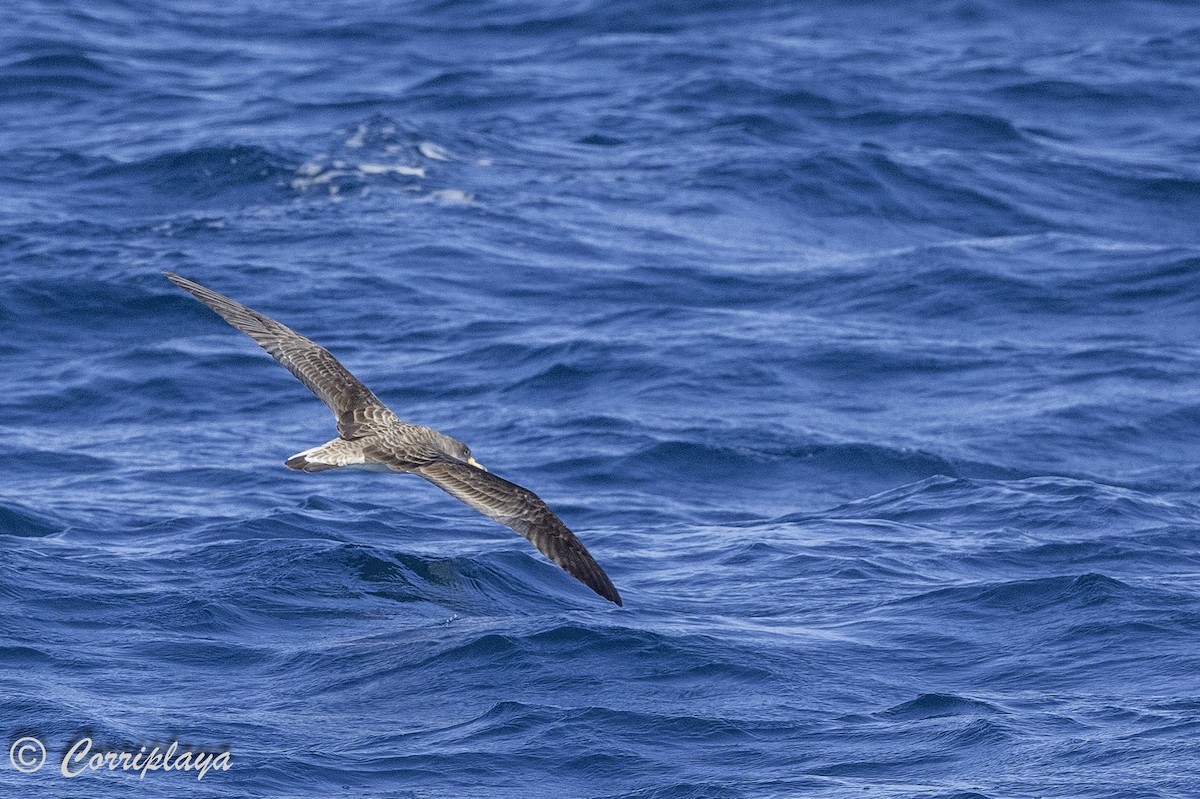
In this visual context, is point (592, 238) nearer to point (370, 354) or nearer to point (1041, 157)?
point (370, 354)

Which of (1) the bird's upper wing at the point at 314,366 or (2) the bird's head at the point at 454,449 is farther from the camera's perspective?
(1) the bird's upper wing at the point at 314,366

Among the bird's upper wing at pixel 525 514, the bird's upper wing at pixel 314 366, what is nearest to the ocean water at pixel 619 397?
the bird's upper wing at pixel 525 514

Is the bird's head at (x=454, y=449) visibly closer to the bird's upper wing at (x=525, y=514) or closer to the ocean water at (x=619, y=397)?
the bird's upper wing at (x=525, y=514)

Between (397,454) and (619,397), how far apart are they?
18.4ft

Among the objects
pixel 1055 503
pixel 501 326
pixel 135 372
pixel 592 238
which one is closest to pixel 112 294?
pixel 135 372

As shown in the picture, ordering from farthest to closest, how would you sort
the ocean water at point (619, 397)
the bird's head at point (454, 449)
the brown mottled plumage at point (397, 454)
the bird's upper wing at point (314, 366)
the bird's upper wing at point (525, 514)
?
the bird's upper wing at point (314, 366)
the bird's head at point (454, 449)
the ocean water at point (619, 397)
the brown mottled plumage at point (397, 454)
the bird's upper wing at point (525, 514)

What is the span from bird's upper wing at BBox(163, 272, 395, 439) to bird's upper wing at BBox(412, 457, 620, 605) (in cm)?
118

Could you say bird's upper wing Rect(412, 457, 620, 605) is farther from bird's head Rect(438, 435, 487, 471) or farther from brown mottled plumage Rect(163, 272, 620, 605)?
bird's head Rect(438, 435, 487, 471)

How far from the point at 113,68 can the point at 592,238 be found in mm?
9742

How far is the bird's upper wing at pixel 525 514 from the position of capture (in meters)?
9.38

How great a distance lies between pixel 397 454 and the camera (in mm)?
10500

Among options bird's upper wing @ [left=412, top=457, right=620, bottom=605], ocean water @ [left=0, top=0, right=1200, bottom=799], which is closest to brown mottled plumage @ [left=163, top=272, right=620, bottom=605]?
bird's upper wing @ [left=412, top=457, right=620, bottom=605]

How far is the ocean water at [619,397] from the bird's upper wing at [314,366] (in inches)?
48.2

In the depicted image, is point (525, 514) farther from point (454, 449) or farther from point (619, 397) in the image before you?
point (619, 397)
